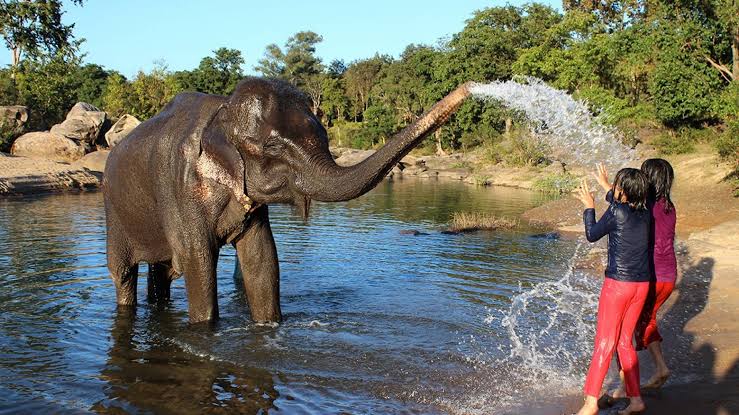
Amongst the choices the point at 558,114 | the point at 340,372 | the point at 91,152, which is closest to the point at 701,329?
the point at 558,114

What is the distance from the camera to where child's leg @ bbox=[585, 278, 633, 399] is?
5805mm

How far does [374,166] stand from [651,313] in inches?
110

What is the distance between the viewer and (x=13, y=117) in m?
38.3

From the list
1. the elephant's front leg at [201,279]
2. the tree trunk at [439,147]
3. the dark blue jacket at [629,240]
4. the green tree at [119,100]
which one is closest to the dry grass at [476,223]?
the elephant's front leg at [201,279]

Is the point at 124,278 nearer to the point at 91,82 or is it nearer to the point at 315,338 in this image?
the point at 315,338

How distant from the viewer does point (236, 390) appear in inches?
266

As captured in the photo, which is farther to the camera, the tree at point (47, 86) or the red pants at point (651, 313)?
the tree at point (47, 86)

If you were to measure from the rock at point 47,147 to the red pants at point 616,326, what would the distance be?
114 ft

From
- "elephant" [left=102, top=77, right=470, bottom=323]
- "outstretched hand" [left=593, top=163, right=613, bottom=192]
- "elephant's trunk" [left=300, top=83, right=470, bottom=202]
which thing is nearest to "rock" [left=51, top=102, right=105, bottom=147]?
"elephant" [left=102, top=77, right=470, bottom=323]

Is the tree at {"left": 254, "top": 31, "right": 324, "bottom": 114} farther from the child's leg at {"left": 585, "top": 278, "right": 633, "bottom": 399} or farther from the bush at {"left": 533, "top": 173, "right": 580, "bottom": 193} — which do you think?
the child's leg at {"left": 585, "top": 278, "right": 633, "bottom": 399}

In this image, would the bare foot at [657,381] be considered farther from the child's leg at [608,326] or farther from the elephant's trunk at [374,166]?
the elephant's trunk at [374,166]

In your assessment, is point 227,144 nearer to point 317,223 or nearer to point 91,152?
point 317,223

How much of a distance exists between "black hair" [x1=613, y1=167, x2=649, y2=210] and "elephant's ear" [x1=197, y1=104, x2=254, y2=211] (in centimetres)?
336

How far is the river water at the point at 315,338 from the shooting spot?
6.60 metres
